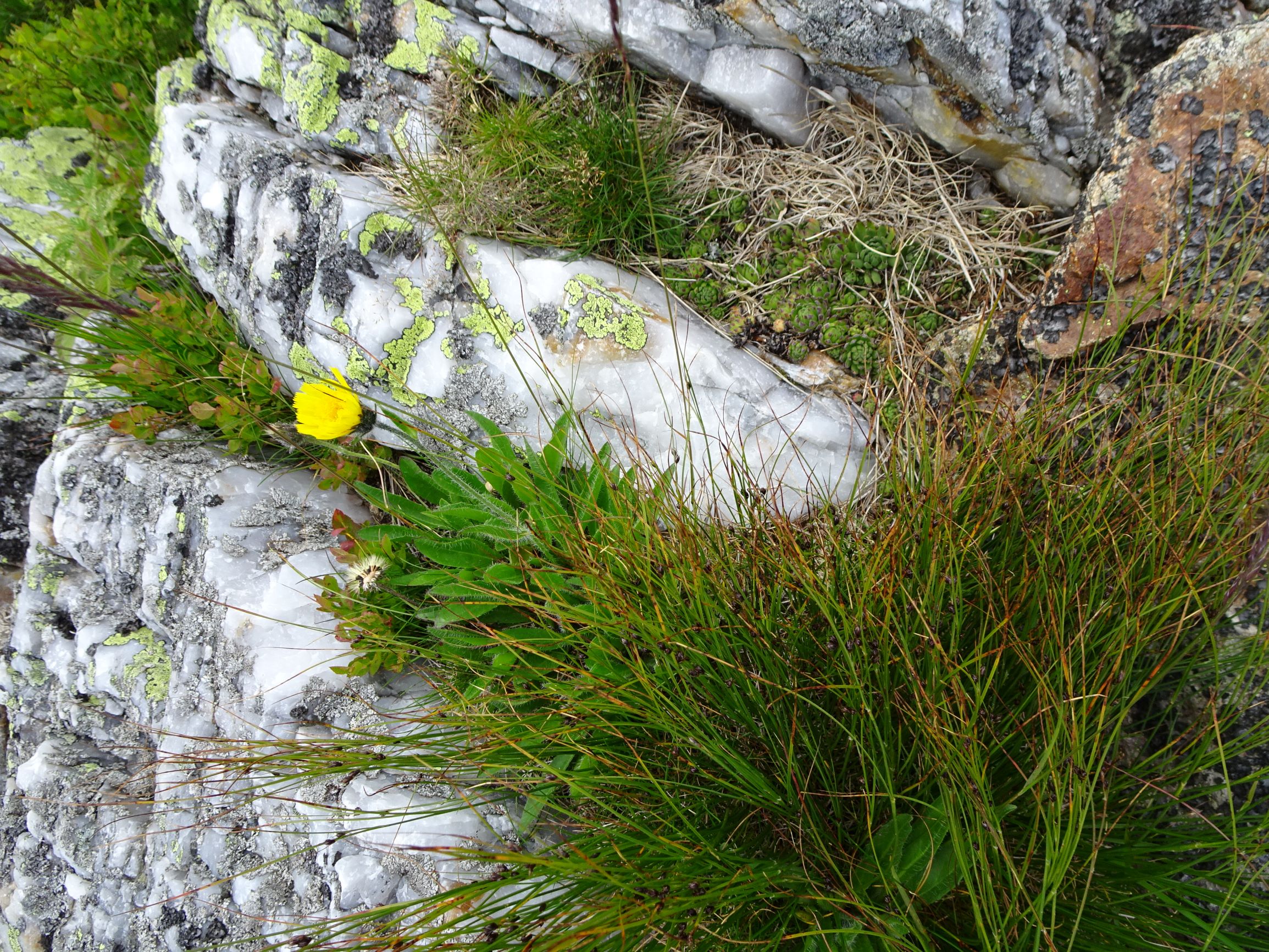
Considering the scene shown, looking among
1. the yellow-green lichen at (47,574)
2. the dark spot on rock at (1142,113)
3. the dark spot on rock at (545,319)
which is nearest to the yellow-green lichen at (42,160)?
the yellow-green lichen at (47,574)

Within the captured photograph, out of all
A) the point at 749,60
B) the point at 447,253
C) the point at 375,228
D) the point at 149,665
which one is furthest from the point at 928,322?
the point at 149,665

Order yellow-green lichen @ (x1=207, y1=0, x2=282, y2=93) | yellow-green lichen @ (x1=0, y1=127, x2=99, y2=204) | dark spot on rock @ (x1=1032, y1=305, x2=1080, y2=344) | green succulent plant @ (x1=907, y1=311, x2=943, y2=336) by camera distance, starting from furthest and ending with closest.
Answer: yellow-green lichen @ (x1=0, y1=127, x2=99, y2=204) → yellow-green lichen @ (x1=207, y1=0, x2=282, y2=93) → green succulent plant @ (x1=907, y1=311, x2=943, y2=336) → dark spot on rock @ (x1=1032, y1=305, x2=1080, y2=344)

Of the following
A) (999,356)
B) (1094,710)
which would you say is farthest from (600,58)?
(1094,710)

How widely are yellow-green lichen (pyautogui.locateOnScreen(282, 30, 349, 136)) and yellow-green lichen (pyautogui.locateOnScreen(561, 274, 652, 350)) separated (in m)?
1.40

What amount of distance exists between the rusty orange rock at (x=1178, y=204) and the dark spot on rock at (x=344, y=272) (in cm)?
247

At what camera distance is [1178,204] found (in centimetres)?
216

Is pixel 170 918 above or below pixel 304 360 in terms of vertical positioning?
below

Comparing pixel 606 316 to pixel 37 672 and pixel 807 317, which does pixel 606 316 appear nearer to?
pixel 807 317

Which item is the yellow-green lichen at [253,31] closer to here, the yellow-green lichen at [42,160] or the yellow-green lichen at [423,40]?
the yellow-green lichen at [423,40]

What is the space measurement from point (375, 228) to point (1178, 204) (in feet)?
9.00

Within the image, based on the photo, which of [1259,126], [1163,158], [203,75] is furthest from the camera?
[203,75]

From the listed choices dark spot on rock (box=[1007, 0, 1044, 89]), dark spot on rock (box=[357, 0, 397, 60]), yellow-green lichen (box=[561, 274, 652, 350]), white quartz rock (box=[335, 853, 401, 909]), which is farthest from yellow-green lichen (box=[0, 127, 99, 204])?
dark spot on rock (box=[1007, 0, 1044, 89])

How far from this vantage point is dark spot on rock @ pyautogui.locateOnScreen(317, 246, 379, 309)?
9.48 feet

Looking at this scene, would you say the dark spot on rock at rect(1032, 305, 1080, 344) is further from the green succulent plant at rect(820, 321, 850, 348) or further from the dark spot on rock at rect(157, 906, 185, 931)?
the dark spot on rock at rect(157, 906, 185, 931)
